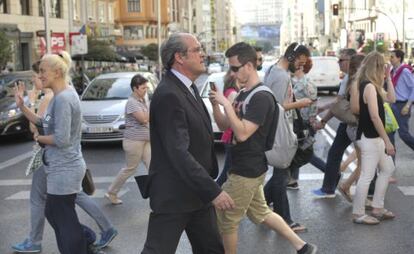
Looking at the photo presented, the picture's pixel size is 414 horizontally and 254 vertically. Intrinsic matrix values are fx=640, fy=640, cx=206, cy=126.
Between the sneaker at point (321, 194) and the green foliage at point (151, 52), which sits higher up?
the green foliage at point (151, 52)

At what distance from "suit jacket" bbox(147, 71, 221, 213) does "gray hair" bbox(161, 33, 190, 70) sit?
6 cm

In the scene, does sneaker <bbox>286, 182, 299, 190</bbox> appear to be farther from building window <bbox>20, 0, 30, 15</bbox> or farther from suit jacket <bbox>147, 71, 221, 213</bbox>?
building window <bbox>20, 0, 30, 15</bbox>

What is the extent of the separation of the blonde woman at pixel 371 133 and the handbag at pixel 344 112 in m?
0.53

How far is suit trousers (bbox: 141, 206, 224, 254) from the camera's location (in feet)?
12.1

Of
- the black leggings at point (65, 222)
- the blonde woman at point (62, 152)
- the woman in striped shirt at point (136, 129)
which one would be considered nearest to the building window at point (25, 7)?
the woman in striped shirt at point (136, 129)

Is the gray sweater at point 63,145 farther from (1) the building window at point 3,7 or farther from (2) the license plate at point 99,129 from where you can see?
(1) the building window at point 3,7

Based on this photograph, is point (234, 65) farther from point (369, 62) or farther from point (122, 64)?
point (122, 64)

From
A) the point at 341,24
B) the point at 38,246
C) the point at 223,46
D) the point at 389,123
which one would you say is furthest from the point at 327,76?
the point at 223,46

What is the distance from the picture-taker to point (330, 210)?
709 cm

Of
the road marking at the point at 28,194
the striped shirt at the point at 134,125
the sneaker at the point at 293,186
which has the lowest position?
the road marking at the point at 28,194

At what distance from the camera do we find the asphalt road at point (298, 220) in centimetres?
576

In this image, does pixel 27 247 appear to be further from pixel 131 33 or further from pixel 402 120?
pixel 131 33

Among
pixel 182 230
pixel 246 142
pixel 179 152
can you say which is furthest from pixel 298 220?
pixel 179 152

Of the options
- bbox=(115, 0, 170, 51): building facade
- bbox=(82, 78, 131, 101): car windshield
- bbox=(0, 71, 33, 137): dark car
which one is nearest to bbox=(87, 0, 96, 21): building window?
bbox=(115, 0, 170, 51): building facade
